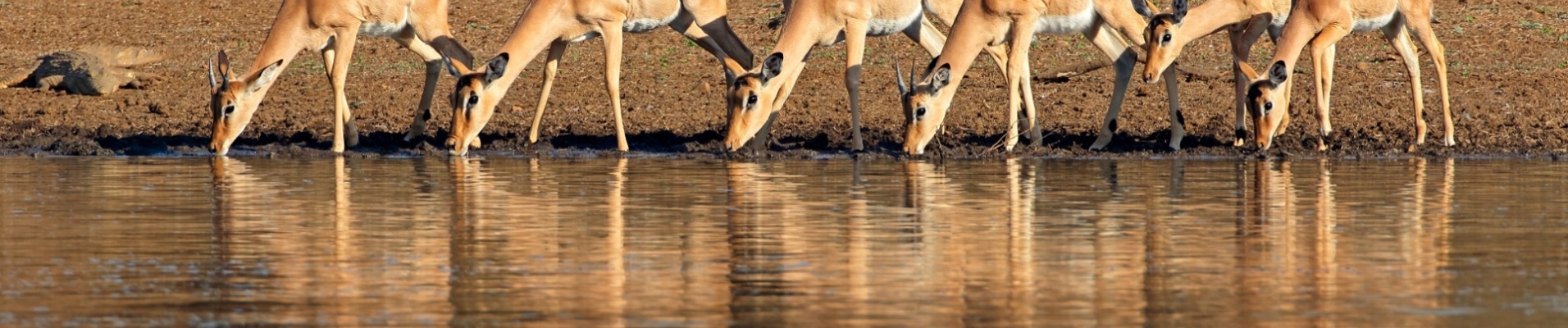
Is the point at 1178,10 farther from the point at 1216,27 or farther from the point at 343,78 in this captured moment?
the point at 343,78

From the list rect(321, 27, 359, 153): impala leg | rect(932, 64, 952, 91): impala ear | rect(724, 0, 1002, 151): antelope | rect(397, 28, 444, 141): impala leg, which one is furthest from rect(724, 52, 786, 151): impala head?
rect(321, 27, 359, 153): impala leg

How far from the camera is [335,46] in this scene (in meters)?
20.4

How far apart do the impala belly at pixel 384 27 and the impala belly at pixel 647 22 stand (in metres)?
1.98

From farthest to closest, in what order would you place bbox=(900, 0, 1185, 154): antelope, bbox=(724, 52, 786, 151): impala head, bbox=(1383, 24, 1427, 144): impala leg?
bbox=(1383, 24, 1427, 144): impala leg → bbox=(900, 0, 1185, 154): antelope → bbox=(724, 52, 786, 151): impala head

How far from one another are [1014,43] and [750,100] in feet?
8.08

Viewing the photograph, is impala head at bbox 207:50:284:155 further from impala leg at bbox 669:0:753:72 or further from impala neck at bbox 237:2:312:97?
impala leg at bbox 669:0:753:72

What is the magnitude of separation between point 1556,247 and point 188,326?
6438 millimetres

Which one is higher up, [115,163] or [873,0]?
[873,0]

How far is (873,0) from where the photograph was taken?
1928 cm

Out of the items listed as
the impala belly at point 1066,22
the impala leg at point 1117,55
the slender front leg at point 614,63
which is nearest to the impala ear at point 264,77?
the slender front leg at point 614,63

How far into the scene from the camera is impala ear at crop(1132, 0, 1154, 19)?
19.4 meters

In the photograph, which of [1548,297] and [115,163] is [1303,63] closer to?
[115,163]

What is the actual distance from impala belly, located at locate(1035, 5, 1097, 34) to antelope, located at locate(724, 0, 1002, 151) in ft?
2.90

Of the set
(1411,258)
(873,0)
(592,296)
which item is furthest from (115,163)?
(1411,258)
